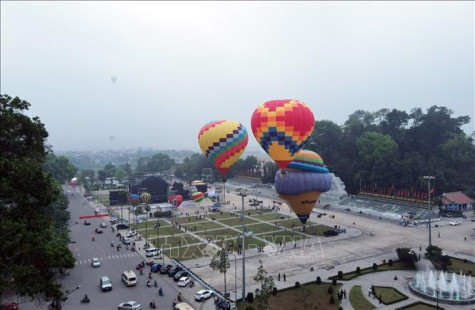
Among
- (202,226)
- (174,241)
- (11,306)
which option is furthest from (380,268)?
(11,306)

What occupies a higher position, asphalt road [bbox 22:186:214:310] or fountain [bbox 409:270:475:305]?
fountain [bbox 409:270:475:305]

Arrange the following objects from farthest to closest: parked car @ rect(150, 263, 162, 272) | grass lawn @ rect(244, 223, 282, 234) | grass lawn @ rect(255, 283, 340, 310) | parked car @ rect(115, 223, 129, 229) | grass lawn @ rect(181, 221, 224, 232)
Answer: parked car @ rect(115, 223, 129, 229) → grass lawn @ rect(181, 221, 224, 232) → grass lawn @ rect(244, 223, 282, 234) → parked car @ rect(150, 263, 162, 272) → grass lawn @ rect(255, 283, 340, 310)

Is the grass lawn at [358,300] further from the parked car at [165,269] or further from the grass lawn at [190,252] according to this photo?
the parked car at [165,269]

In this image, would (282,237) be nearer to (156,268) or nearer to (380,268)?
(380,268)

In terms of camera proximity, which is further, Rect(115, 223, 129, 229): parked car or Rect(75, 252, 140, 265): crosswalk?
Rect(115, 223, 129, 229): parked car

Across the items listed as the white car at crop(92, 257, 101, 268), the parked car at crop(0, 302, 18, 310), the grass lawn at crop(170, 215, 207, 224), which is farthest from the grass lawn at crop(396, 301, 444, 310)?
the grass lawn at crop(170, 215, 207, 224)

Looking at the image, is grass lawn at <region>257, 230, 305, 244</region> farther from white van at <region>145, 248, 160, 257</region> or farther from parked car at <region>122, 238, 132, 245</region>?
parked car at <region>122, 238, 132, 245</region>

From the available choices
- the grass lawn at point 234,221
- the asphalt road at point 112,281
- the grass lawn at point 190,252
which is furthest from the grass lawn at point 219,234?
the asphalt road at point 112,281
